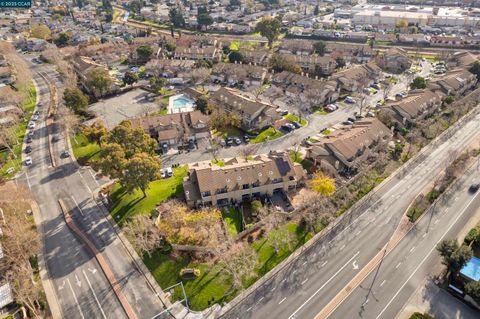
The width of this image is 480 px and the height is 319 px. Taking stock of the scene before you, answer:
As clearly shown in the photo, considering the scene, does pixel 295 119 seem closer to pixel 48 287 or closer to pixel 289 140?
pixel 289 140

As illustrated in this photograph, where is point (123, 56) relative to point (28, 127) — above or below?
→ above

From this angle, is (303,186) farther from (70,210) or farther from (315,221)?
(70,210)

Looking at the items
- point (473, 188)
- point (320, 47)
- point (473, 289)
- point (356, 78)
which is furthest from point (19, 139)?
point (320, 47)

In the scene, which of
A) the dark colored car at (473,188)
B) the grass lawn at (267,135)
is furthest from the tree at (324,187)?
the dark colored car at (473,188)

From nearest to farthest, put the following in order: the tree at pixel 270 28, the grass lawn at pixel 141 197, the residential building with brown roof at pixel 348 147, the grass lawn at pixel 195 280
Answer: the grass lawn at pixel 195 280
the grass lawn at pixel 141 197
the residential building with brown roof at pixel 348 147
the tree at pixel 270 28

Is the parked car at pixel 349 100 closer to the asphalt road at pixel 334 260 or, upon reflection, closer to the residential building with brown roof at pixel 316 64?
the residential building with brown roof at pixel 316 64

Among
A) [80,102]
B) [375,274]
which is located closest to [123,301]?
[375,274]

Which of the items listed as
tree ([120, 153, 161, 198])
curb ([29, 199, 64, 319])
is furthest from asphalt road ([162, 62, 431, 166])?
curb ([29, 199, 64, 319])
